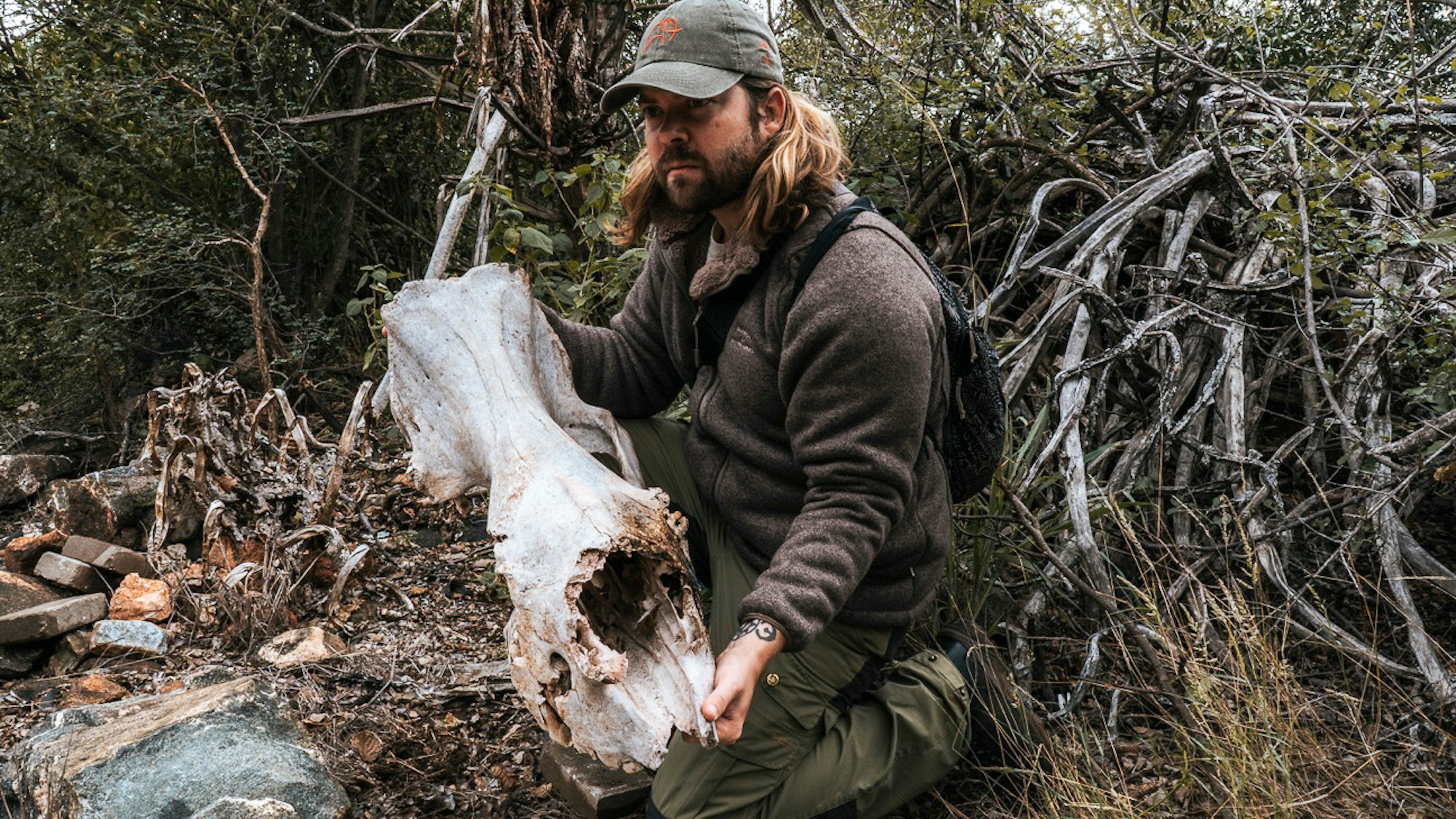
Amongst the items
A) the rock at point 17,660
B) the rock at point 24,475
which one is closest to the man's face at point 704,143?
the rock at point 17,660

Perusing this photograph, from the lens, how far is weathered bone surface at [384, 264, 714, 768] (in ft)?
5.97

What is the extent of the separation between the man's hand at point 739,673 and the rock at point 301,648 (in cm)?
182

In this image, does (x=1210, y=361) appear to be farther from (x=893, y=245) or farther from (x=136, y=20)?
(x=136, y=20)

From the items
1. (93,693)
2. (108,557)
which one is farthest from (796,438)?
(108,557)

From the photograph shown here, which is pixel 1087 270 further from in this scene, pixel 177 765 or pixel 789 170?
pixel 177 765

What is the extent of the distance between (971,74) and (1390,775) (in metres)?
2.71

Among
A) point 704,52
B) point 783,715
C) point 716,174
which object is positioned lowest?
point 783,715

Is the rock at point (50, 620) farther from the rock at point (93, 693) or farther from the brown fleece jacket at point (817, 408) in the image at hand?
the brown fleece jacket at point (817, 408)

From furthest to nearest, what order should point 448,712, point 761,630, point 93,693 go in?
point 93,693
point 448,712
point 761,630

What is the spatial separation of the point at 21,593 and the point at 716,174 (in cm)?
299

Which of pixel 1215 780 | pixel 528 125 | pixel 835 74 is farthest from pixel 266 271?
pixel 1215 780

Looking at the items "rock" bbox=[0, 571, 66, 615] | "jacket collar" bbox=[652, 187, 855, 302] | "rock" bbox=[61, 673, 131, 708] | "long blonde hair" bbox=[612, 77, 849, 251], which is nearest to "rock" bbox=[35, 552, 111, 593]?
"rock" bbox=[0, 571, 66, 615]

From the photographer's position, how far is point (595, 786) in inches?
96.6

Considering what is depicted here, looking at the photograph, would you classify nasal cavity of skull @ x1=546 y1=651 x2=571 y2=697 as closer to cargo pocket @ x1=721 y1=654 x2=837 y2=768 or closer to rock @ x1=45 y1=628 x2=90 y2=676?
cargo pocket @ x1=721 y1=654 x2=837 y2=768
